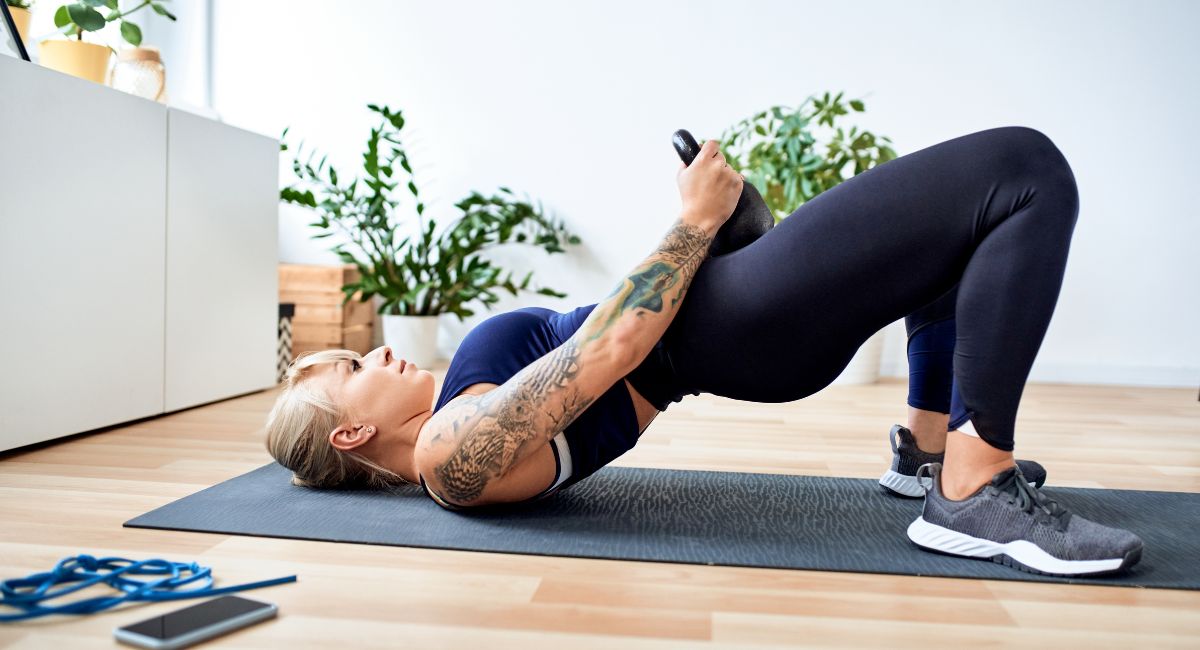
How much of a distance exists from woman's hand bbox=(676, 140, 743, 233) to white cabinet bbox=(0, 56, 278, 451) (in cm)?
155

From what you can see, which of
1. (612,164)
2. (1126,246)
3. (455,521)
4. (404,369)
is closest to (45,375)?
(404,369)

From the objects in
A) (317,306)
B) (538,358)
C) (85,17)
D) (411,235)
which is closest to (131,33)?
(85,17)

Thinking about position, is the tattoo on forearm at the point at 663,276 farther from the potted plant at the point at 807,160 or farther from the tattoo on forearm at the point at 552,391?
the potted plant at the point at 807,160

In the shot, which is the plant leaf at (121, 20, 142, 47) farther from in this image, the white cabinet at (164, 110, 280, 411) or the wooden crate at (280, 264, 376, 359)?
the wooden crate at (280, 264, 376, 359)

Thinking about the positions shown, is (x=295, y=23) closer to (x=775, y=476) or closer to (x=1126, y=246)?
(x=775, y=476)

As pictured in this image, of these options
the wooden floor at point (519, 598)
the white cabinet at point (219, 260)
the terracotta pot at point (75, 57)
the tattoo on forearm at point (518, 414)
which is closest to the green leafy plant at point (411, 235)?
the white cabinet at point (219, 260)

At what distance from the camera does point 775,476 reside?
1.90 m

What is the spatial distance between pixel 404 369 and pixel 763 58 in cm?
294

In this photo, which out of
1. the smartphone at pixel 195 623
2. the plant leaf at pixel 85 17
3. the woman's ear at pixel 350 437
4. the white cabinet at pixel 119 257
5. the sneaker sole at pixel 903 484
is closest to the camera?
the smartphone at pixel 195 623

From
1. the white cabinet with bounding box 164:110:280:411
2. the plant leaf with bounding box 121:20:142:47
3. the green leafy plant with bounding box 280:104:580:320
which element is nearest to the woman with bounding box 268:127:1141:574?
the white cabinet with bounding box 164:110:280:411

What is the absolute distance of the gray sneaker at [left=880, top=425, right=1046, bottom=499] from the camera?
1688mm

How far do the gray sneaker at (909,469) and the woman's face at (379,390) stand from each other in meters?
0.85

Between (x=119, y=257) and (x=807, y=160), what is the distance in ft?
7.52

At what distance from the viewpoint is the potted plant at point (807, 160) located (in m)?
3.48
